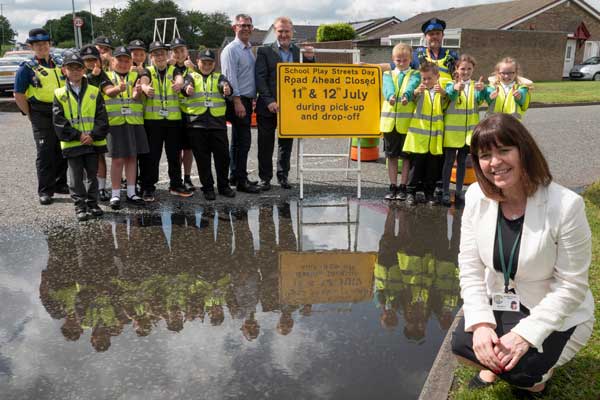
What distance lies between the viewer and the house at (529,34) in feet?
108

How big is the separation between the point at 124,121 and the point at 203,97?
995 mm

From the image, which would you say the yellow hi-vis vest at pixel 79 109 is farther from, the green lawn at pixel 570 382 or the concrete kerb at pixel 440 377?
the green lawn at pixel 570 382

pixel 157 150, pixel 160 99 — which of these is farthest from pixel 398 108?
pixel 157 150

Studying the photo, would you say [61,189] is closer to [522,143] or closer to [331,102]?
[331,102]

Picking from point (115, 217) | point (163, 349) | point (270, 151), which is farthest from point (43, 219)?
point (163, 349)

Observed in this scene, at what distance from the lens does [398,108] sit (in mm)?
6801

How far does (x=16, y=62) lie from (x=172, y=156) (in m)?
17.2

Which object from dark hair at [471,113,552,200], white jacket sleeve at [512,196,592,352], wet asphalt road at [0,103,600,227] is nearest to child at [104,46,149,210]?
wet asphalt road at [0,103,600,227]

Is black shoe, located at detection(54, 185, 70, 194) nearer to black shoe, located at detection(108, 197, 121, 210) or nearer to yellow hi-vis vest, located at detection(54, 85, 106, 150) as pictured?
black shoe, located at detection(108, 197, 121, 210)

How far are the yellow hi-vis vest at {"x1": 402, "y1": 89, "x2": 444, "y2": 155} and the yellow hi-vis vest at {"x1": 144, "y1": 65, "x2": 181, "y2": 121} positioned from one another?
3.00 metres

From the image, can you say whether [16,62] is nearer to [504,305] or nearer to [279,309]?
[279,309]

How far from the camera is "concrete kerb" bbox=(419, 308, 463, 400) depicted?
300cm

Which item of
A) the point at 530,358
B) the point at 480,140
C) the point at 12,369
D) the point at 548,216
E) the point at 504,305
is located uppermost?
the point at 480,140

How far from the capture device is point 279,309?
4105 millimetres
